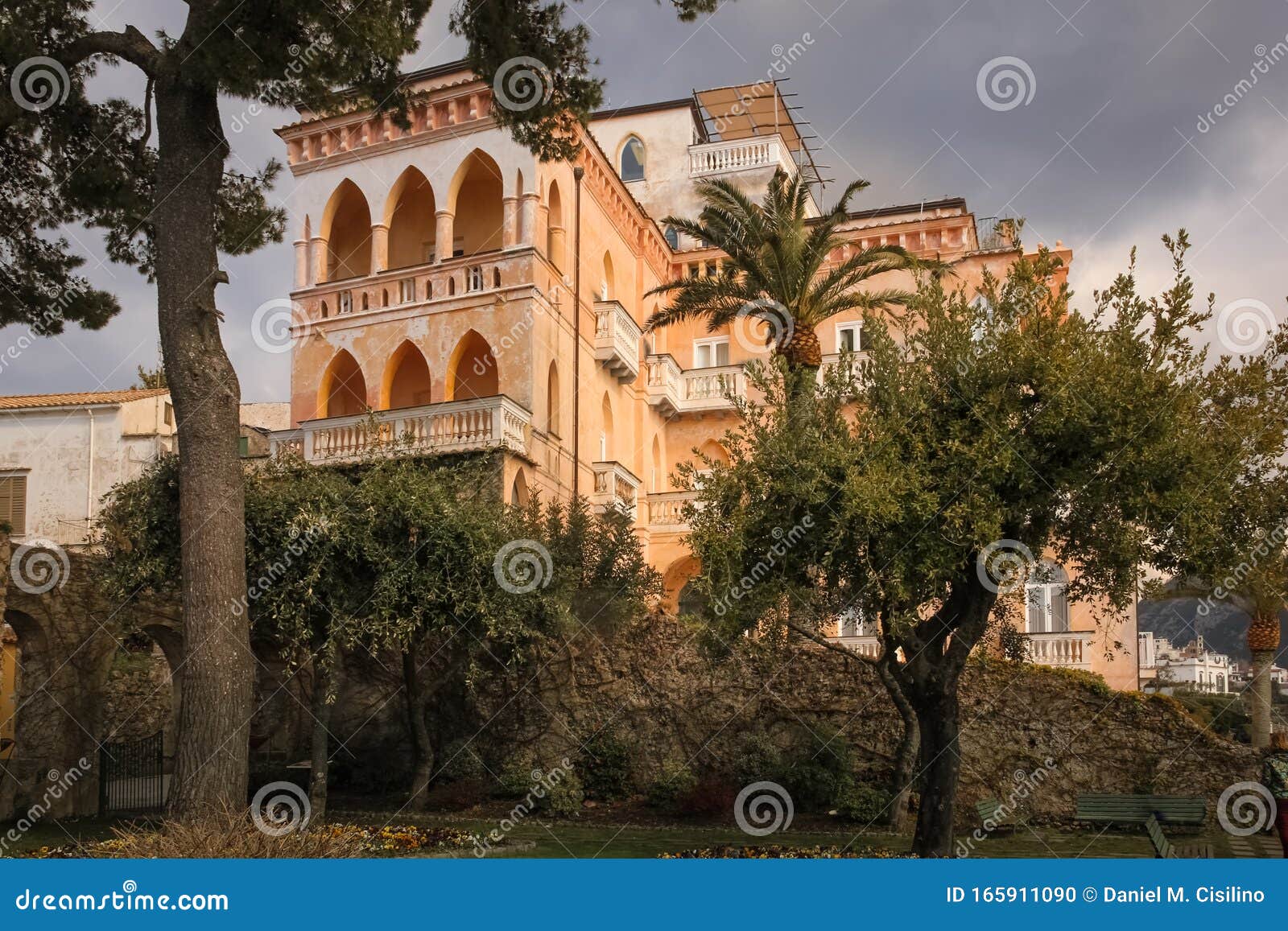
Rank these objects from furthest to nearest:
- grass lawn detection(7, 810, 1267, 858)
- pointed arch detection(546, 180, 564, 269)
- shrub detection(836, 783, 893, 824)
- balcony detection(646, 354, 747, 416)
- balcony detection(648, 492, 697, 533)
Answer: balcony detection(646, 354, 747, 416), balcony detection(648, 492, 697, 533), pointed arch detection(546, 180, 564, 269), shrub detection(836, 783, 893, 824), grass lawn detection(7, 810, 1267, 858)

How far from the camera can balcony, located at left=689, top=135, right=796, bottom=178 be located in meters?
39.0

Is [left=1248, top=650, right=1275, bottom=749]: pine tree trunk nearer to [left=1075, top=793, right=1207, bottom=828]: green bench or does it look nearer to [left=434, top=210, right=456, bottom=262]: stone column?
[left=1075, top=793, right=1207, bottom=828]: green bench

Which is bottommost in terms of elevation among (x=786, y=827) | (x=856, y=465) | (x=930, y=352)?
(x=786, y=827)

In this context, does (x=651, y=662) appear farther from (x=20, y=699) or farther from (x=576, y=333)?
(x=20, y=699)

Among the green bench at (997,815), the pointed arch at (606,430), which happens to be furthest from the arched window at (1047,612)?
the pointed arch at (606,430)

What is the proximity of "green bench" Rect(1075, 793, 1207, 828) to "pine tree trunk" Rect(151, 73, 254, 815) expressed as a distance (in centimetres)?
1377

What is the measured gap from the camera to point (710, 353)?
38.1 m

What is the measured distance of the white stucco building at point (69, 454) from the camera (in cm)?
3484

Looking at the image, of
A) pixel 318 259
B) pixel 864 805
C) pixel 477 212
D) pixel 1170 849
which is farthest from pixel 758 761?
pixel 318 259

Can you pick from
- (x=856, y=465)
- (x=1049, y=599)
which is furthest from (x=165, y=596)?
(x=1049, y=599)

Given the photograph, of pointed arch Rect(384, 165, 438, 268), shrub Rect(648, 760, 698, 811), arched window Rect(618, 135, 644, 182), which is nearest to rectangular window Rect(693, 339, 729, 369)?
arched window Rect(618, 135, 644, 182)

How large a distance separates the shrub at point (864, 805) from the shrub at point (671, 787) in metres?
2.95

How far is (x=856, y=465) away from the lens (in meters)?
15.0

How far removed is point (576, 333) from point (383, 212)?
602 centimetres
